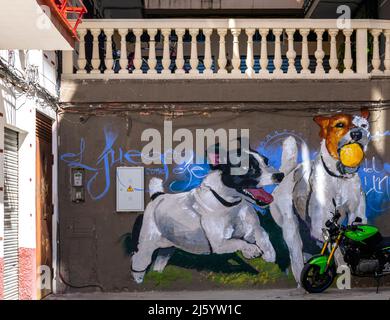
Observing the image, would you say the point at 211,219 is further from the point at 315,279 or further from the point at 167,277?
the point at 315,279

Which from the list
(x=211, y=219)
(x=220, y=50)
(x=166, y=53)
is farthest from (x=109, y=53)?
(x=211, y=219)

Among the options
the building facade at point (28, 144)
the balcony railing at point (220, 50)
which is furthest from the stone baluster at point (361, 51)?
the building facade at point (28, 144)

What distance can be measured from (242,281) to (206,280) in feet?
1.81

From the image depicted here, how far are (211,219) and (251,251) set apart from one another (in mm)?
780

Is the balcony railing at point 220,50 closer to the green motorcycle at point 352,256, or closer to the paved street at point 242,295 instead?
the green motorcycle at point 352,256

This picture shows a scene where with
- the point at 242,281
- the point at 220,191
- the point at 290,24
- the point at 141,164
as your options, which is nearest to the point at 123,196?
the point at 141,164

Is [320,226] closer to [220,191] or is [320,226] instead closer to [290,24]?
[220,191]

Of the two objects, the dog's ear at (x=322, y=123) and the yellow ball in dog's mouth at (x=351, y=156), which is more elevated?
the dog's ear at (x=322, y=123)

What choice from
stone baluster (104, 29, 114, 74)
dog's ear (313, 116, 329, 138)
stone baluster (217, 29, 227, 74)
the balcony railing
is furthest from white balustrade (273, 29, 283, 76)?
stone baluster (104, 29, 114, 74)

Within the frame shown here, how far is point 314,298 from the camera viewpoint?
32.2ft

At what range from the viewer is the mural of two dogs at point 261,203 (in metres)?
10.7

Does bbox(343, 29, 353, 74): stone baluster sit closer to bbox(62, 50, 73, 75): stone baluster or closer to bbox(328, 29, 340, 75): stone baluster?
bbox(328, 29, 340, 75): stone baluster

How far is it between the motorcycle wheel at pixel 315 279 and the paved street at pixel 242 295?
114 mm

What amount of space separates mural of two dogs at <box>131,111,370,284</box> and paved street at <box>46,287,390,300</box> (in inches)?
15.8
